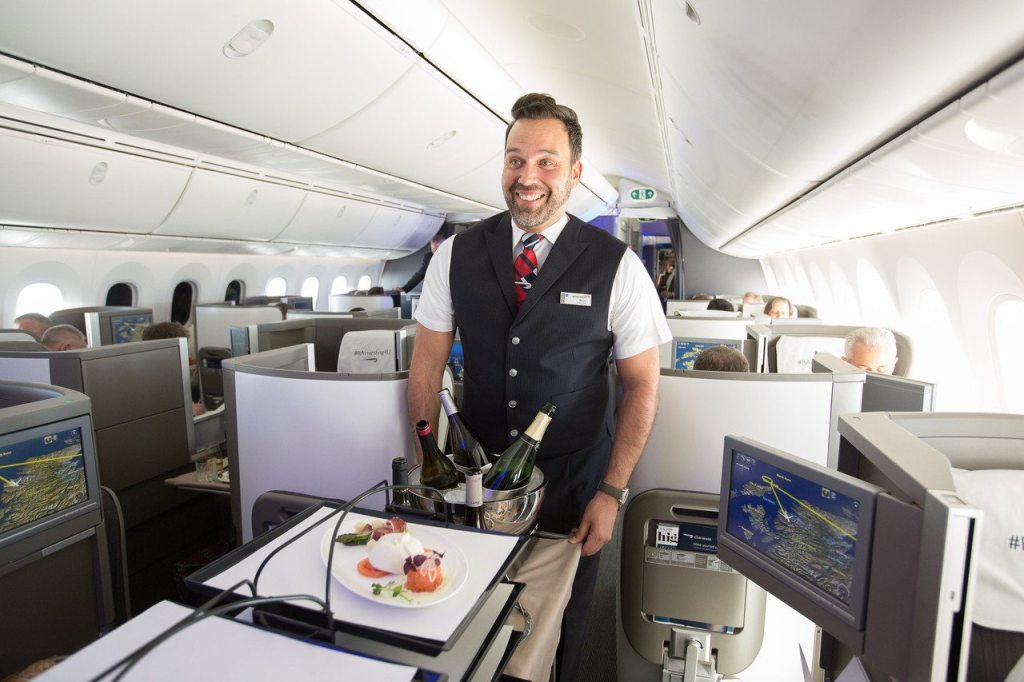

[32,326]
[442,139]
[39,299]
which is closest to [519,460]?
[442,139]

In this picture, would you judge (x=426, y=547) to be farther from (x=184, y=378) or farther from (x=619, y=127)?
(x=619, y=127)

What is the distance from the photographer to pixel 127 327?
20.3ft

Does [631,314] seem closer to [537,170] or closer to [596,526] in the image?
[537,170]

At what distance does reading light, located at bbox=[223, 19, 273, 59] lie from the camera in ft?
9.87

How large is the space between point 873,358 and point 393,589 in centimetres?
345

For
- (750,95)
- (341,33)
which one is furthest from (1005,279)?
(341,33)

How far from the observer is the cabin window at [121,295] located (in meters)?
9.66

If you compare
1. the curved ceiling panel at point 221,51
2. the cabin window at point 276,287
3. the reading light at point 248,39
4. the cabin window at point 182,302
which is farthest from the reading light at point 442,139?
the cabin window at point 276,287

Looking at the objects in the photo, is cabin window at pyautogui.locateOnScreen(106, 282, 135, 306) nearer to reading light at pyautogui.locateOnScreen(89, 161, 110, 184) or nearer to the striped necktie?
reading light at pyautogui.locateOnScreen(89, 161, 110, 184)

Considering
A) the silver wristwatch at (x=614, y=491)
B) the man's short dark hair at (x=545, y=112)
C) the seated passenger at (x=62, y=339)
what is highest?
the man's short dark hair at (x=545, y=112)

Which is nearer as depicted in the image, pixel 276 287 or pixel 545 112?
pixel 545 112

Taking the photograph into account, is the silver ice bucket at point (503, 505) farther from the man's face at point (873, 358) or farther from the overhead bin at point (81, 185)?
the overhead bin at point (81, 185)

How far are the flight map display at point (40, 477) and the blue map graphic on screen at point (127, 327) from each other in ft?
16.9

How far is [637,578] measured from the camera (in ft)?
6.61
